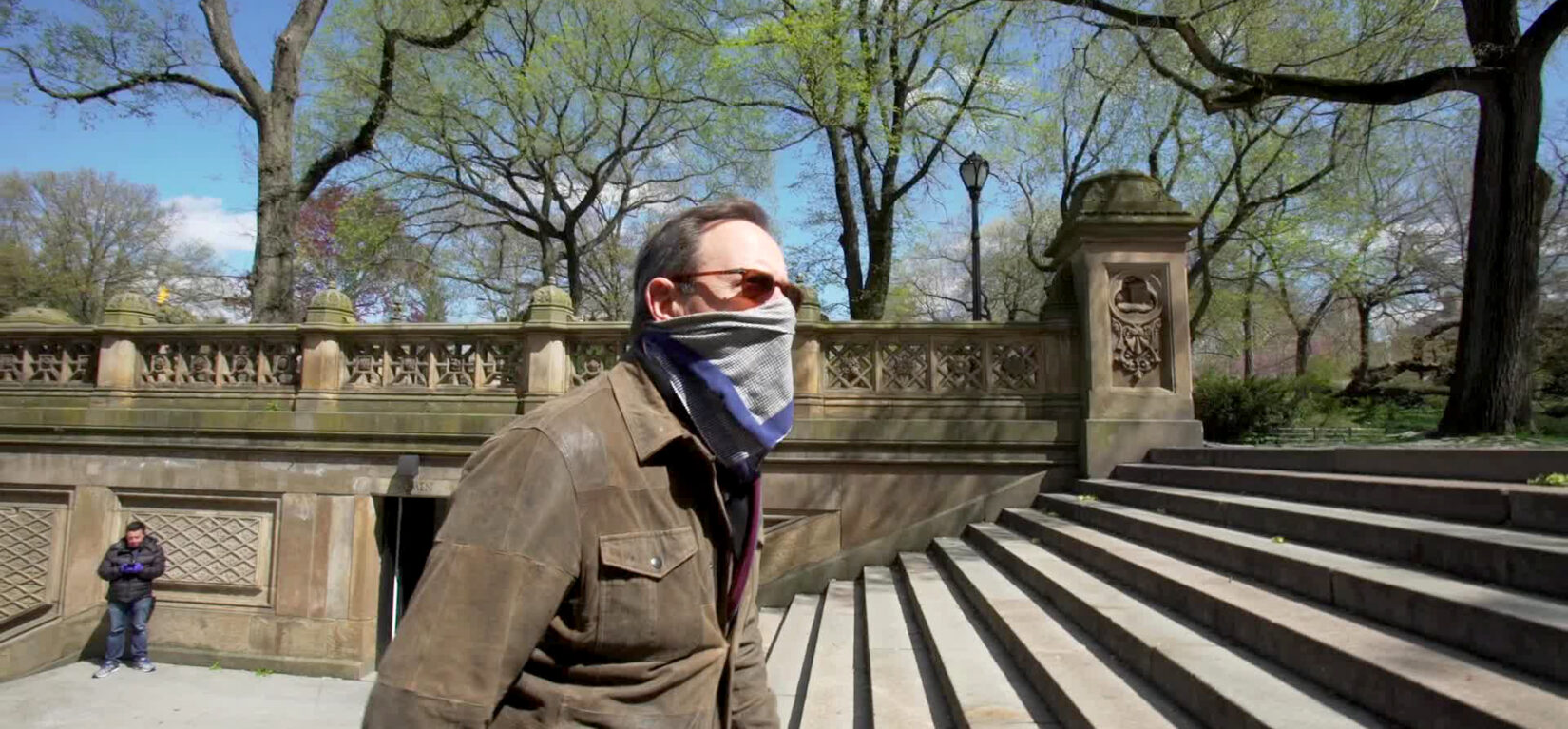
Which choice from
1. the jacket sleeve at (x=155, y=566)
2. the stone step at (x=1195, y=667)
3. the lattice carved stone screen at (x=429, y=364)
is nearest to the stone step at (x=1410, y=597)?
the stone step at (x=1195, y=667)

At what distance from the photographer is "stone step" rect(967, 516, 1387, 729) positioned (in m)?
2.97

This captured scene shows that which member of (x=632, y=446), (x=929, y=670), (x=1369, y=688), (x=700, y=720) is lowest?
(x=929, y=670)

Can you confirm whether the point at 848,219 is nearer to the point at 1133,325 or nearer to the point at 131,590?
the point at 1133,325

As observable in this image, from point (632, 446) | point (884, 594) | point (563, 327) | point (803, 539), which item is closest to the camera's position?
point (632, 446)

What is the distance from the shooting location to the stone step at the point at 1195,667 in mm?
2967

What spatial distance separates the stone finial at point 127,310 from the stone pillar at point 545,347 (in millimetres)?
5442

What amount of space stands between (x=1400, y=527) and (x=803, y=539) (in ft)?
19.0

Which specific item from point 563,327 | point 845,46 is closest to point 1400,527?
point 563,327

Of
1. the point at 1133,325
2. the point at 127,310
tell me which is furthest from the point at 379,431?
the point at 1133,325

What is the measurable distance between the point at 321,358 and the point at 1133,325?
31.7 ft

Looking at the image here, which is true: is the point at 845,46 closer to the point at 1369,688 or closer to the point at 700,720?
the point at 1369,688

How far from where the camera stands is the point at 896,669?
16.6 feet

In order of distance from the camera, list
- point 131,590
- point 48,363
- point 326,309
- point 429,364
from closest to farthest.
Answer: point 131,590 < point 429,364 < point 326,309 < point 48,363

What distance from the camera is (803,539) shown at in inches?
355
